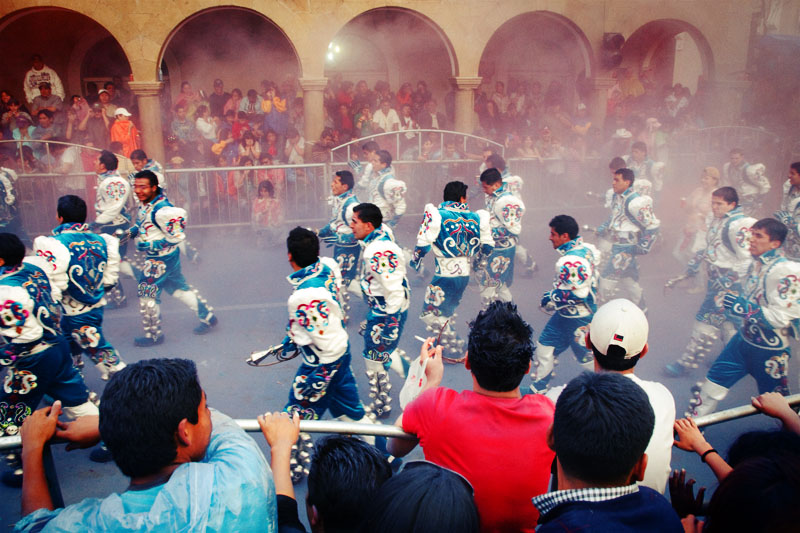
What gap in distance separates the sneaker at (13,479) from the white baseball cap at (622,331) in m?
4.03

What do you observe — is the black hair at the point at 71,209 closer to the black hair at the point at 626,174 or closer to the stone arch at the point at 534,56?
the black hair at the point at 626,174

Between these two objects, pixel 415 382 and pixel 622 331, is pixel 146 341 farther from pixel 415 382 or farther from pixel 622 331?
pixel 622 331

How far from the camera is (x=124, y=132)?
11.2m

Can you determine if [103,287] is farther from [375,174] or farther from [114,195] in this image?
[375,174]

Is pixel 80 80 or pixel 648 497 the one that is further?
pixel 80 80

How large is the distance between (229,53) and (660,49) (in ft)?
40.7

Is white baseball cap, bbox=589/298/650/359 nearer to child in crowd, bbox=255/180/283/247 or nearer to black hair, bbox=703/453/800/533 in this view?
black hair, bbox=703/453/800/533

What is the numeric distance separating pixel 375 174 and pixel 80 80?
9060 millimetres

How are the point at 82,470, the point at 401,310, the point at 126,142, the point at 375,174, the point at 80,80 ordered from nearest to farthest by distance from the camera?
the point at 82,470 < the point at 401,310 < the point at 375,174 < the point at 126,142 < the point at 80,80

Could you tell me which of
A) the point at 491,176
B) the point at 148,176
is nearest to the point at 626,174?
the point at 491,176

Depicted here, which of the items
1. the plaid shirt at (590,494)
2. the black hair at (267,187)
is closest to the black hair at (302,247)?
the plaid shirt at (590,494)

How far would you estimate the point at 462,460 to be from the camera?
2105mm

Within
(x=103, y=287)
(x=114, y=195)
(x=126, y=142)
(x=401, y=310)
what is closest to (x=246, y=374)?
(x=103, y=287)

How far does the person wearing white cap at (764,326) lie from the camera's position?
14.4 ft
